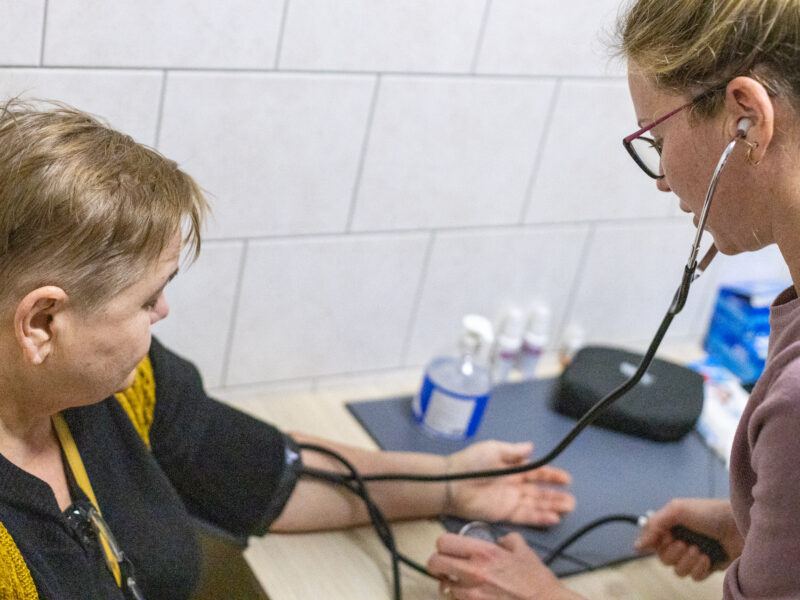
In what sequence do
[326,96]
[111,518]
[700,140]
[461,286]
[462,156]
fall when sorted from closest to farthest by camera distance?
[700,140], [111,518], [326,96], [462,156], [461,286]

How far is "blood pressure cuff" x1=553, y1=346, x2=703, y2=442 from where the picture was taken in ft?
5.59

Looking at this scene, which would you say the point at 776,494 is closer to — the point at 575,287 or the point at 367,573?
the point at 367,573

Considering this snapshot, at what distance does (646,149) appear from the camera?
0.99 meters

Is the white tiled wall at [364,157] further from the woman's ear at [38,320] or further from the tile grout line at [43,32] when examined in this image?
the woman's ear at [38,320]

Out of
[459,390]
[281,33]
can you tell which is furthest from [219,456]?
[281,33]

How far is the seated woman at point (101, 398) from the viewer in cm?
89

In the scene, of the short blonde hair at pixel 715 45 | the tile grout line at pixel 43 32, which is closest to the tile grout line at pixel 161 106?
the tile grout line at pixel 43 32

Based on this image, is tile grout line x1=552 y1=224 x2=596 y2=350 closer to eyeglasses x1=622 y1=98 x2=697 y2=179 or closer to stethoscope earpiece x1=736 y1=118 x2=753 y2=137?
eyeglasses x1=622 y1=98 x2=697 y2=179

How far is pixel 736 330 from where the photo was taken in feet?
6.76

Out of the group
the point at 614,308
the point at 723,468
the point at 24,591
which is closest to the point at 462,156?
the point at 614,308

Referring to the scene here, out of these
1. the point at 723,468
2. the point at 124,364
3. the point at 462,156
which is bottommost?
the point at 723,468

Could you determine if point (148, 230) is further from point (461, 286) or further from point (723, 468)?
point (723, 468)

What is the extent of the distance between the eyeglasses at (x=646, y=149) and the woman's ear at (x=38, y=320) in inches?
21.6

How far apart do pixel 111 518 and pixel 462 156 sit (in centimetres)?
83
